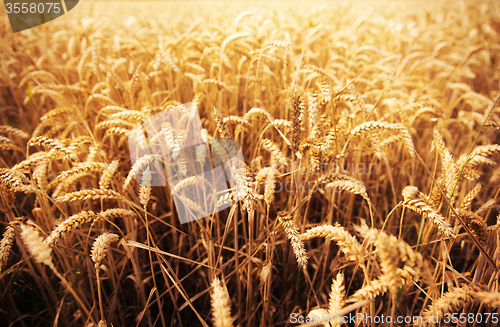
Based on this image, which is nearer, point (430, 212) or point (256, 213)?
point (430, 212)

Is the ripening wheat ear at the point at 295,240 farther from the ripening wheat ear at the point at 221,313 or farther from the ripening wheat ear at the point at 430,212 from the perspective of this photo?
the ripening wheat ear at the point at 430,212

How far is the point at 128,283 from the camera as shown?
1304 millimetres

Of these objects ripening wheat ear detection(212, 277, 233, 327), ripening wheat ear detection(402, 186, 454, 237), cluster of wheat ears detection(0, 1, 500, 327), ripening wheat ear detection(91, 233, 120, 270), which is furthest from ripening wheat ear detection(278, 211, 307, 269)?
ripening wheat ear detection(91, 233, 120, 270)

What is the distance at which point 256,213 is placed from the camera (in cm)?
122

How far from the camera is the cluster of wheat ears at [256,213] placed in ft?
2.40

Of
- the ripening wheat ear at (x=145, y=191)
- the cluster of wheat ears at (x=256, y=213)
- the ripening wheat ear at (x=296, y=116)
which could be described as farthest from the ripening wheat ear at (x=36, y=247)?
the ripening wheat ear at (x=296, y=116)

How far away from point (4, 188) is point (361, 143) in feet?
4.96

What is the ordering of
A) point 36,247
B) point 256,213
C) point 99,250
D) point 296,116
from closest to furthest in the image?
point 36,247
point 99,250
point 296,116
point 256,213

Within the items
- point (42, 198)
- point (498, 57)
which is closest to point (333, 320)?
point (42, 198)

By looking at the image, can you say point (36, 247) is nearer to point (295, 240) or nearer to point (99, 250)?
point (99, 250)

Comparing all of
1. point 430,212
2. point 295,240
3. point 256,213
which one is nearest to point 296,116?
point 295,240

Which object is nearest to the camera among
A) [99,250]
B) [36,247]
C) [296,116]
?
[36,247]

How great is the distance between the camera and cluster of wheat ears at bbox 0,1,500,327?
2.40 ft

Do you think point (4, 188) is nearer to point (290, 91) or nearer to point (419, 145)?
point (290, 91)
